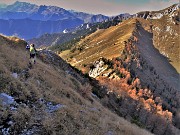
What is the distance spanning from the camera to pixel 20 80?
25469mm

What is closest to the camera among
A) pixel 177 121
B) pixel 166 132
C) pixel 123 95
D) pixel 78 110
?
pixel 78 110

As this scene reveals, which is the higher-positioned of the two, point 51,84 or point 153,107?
point 51,84

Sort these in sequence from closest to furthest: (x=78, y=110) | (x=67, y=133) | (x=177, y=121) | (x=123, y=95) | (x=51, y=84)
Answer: (x=67, y=133), (x=78, y=110), (x=51, y=84), (x=123, y=95), (x=177, y=121)

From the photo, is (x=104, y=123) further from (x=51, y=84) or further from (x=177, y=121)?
(x=177, y=121)

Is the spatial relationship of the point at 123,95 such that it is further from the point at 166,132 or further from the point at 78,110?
the point at 78,110

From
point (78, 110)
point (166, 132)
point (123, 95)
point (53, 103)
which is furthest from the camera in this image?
point (123, 95)

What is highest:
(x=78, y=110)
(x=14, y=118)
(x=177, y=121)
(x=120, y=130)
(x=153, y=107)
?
(x=14, y=118)

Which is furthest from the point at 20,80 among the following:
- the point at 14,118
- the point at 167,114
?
the point at 167,114

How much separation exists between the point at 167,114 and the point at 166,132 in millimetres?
27970

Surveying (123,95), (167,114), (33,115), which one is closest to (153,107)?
(167,114)

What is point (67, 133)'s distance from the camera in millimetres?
20438

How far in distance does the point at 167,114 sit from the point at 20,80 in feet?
466

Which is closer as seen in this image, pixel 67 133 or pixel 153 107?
pixel 67 133

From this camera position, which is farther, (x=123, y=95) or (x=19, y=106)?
(x=123, y=95)
